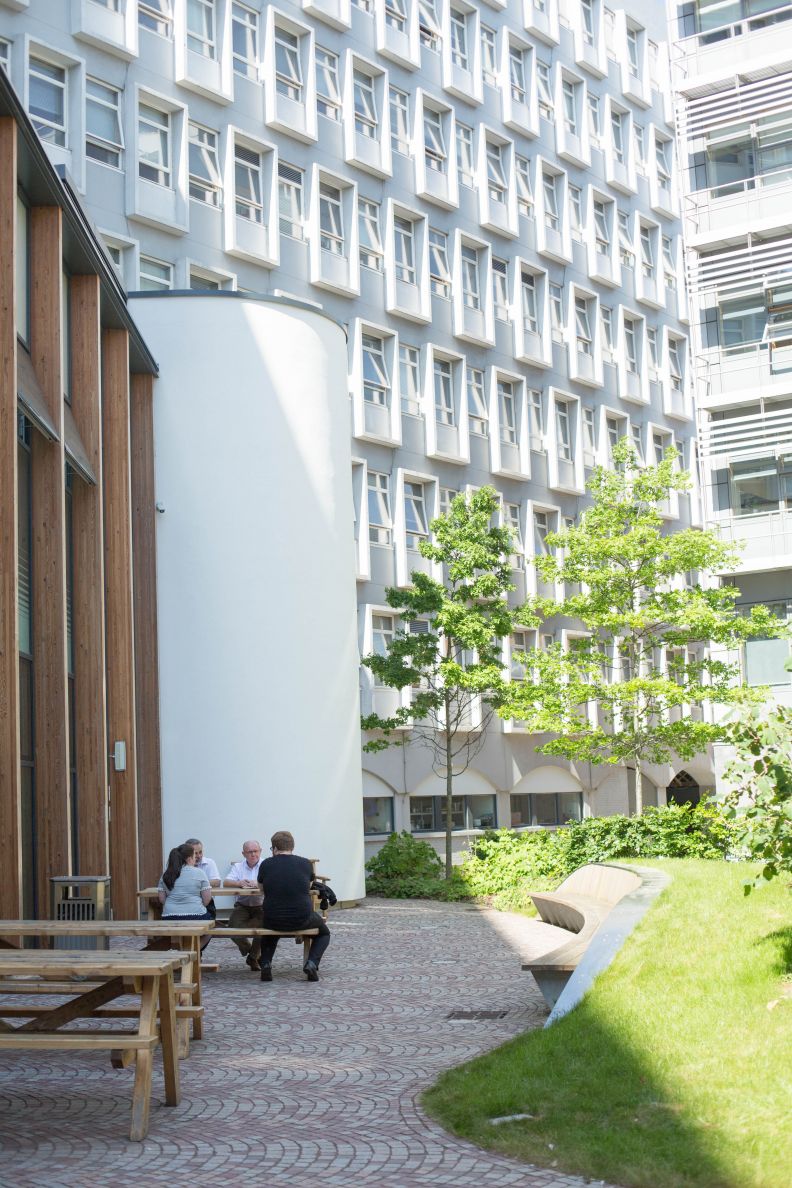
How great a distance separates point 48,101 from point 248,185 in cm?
Result: 645

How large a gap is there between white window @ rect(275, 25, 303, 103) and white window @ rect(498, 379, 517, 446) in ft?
36.1

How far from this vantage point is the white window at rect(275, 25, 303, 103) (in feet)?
127

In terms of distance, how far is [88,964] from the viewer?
7.75 m

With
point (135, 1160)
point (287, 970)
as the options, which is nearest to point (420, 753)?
point (287, 970)

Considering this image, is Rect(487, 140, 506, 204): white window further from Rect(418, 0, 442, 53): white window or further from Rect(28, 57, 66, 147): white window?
Rect(28, 57, 66, 147): white window

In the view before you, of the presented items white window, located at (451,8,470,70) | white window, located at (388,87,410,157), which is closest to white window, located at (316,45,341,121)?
white window, located at (388,87,410,157)

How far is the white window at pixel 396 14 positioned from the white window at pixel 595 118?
35.9 feet

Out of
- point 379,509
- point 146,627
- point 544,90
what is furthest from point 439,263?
point 146,627

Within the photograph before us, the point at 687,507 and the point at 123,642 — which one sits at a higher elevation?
the point at 687,507

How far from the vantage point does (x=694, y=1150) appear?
22.3ft

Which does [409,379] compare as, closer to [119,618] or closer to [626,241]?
[626,241]

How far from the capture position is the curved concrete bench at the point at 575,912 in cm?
1141

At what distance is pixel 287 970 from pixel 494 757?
93.1 feet

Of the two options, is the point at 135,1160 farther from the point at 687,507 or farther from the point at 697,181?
the point at 687,507
